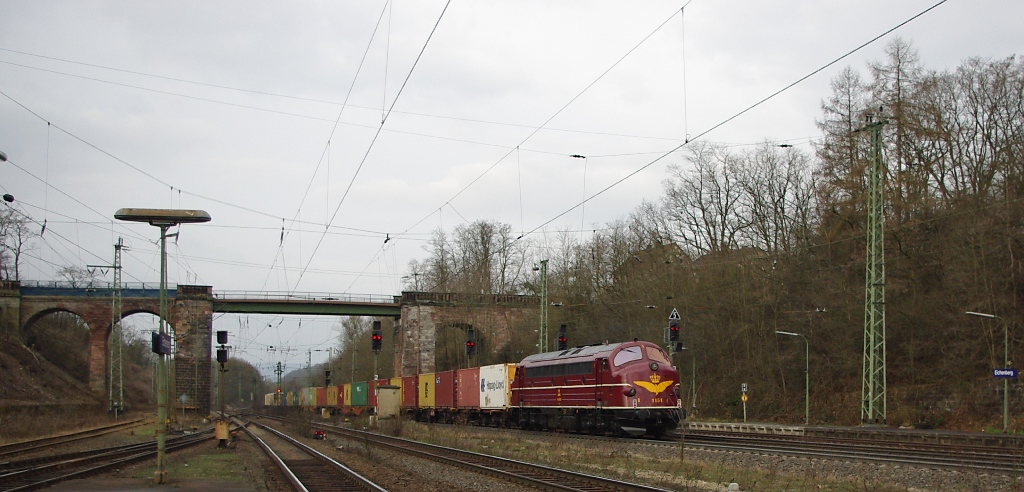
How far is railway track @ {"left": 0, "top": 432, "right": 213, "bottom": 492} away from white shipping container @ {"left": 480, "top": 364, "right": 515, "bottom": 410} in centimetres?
1574

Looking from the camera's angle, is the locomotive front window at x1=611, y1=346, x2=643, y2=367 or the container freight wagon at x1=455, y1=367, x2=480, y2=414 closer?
the locomotive front window at x1=611, y1=346, x2=643, y2=367

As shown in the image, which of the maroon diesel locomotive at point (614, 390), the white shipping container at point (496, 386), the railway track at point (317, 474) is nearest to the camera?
the railway track at point (317, 474)

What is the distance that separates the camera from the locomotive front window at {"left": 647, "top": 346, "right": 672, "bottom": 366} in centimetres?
3118

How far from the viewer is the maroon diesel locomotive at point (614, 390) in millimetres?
30000

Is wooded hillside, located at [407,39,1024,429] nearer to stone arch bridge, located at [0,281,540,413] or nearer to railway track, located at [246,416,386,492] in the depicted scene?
stone arch bridge, located at [0,281,540,413]

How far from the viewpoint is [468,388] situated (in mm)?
47500

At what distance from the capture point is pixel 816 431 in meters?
37.7

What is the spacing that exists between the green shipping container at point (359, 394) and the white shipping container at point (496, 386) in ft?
75.8

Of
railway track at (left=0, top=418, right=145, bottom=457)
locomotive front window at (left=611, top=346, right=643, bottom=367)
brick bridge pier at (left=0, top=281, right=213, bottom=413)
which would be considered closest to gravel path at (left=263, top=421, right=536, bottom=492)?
locomotive front window at (left=611, top=346, right=643, bottom=367)

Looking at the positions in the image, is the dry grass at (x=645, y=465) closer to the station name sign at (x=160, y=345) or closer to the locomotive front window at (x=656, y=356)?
the locomotive front window at (x=656, y=356)

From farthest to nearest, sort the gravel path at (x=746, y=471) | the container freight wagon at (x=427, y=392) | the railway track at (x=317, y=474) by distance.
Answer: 1. the container freight wagon at (x=427, y=392)
2. the railway track at (x=317, y=474)
3. the gravel path at (x=746, y=471)

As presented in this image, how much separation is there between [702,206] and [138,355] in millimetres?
98543

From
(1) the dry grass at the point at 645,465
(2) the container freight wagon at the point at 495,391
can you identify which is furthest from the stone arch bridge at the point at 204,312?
(1) the dry grass at the point at 645,465

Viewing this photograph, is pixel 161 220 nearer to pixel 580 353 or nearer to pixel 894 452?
pixel 894 452
